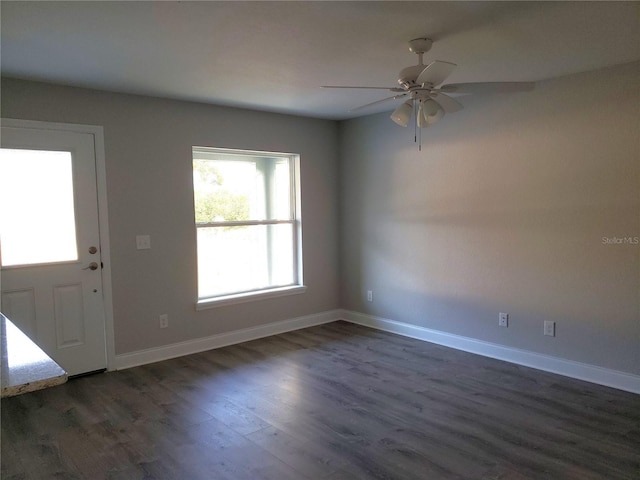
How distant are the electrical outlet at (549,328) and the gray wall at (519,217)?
4 cm

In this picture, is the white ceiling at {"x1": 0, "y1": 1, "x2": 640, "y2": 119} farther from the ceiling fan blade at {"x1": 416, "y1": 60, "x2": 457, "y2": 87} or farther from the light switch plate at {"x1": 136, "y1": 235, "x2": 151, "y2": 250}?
the light switch plate at {"x1": 136, "y1": 235, "x2": 151, "y2": 250}

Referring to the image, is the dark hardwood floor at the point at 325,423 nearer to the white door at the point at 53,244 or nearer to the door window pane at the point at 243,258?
the white door at the point at 53,244

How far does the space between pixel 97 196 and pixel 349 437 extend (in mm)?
2761

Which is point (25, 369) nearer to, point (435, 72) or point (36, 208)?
point (435, 72)

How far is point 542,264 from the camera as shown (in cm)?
377

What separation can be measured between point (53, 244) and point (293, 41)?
8.18ft

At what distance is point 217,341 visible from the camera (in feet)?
15.0

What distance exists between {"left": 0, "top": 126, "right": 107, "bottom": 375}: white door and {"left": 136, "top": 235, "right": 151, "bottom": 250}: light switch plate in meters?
0.34

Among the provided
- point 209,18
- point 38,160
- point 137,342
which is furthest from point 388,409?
point 38,160

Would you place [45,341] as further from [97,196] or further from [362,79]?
[362,79]

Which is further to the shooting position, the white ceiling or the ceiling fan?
the ceiling fan

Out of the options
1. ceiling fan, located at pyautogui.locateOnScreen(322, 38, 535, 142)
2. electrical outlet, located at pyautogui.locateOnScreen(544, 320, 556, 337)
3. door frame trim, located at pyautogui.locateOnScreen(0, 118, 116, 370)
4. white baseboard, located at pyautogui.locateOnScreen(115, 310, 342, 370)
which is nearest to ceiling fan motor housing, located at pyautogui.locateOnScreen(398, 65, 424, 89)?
ceiling fan, located at pyautogui.locateOnScreen(322, 38, 535, 142)

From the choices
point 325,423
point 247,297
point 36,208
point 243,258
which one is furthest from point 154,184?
point 325,423

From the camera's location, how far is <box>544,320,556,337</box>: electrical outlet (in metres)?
3.73
